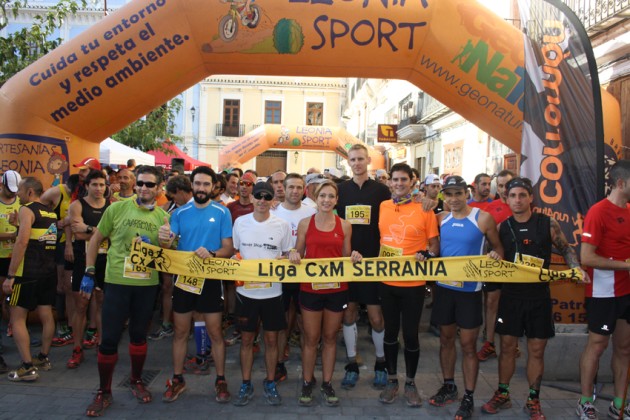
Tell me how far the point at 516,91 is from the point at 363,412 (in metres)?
4.30

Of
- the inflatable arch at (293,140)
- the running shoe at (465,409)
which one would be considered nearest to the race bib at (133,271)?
the running shoe at (465,409)

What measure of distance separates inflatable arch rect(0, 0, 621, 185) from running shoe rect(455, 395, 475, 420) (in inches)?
141

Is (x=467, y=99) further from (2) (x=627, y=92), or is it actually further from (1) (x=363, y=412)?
(1) (x=363, y=412)

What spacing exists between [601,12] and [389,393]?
20.6 ft

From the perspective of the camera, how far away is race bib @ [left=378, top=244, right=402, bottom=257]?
14.5ft

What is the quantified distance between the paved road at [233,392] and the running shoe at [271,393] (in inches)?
2.6

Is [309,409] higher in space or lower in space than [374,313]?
lower

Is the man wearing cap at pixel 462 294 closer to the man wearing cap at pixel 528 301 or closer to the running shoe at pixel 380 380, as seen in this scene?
the man wearing cap at pixel 528 301

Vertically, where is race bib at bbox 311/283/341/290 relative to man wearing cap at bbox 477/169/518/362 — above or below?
above

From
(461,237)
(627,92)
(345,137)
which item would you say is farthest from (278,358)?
(345,137)

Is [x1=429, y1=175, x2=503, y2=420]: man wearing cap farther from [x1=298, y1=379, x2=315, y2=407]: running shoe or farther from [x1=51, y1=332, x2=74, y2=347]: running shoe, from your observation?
[x1=51, y1=332, x2=74, y2=347]: running shoe

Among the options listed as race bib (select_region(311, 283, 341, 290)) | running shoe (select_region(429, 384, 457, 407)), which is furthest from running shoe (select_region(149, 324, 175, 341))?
running shoe (select_region(429, 384, 457, 407))

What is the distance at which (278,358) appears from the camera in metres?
4.76

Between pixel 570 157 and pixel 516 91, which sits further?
pixel 516 91
